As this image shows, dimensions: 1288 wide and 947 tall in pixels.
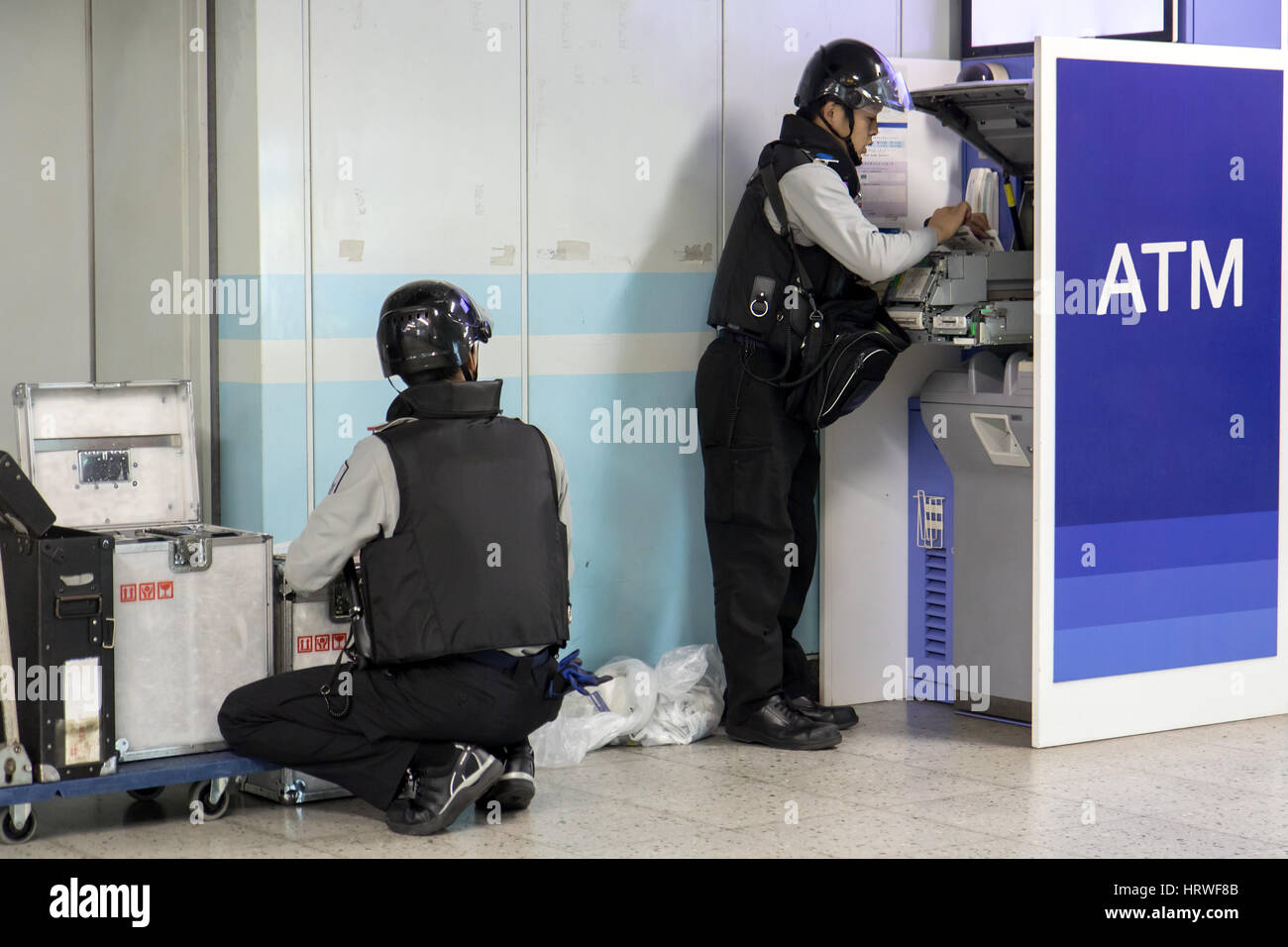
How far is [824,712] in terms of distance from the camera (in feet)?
16.0

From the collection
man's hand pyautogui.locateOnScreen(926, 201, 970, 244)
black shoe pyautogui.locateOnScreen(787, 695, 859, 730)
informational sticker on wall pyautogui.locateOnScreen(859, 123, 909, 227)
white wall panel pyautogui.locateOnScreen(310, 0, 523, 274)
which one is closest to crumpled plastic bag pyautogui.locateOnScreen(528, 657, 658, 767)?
black shoe pyautogui.locateOnScreen(787, 695, 859, 730)

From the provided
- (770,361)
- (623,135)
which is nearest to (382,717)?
(770,361)

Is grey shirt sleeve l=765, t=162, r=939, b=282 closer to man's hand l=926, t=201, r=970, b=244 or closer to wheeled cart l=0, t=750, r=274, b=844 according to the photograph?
man's hand l=926, t=201, r=970, b=244

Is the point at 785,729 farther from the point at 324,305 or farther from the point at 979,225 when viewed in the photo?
the point at 324,305

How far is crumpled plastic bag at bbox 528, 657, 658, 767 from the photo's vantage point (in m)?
4.50

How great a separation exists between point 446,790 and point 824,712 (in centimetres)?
154

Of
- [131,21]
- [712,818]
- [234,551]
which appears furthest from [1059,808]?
[131,21]

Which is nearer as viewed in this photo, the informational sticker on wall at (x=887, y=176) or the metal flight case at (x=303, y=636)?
the metal flight case at (x=303, y=636)

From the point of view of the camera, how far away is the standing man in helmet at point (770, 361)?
4.63 meters

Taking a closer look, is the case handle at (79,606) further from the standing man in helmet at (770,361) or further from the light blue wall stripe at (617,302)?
the standing man in helmet at (770,361)

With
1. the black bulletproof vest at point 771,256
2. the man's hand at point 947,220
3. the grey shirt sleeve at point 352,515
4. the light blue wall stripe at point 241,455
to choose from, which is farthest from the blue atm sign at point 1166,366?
the light blue wall stripe at point 241,455

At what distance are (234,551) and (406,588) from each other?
20.6 inches

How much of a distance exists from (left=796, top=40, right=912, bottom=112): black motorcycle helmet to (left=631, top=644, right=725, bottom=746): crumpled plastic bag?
1.67m

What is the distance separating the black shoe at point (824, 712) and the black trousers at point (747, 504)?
0.11m
